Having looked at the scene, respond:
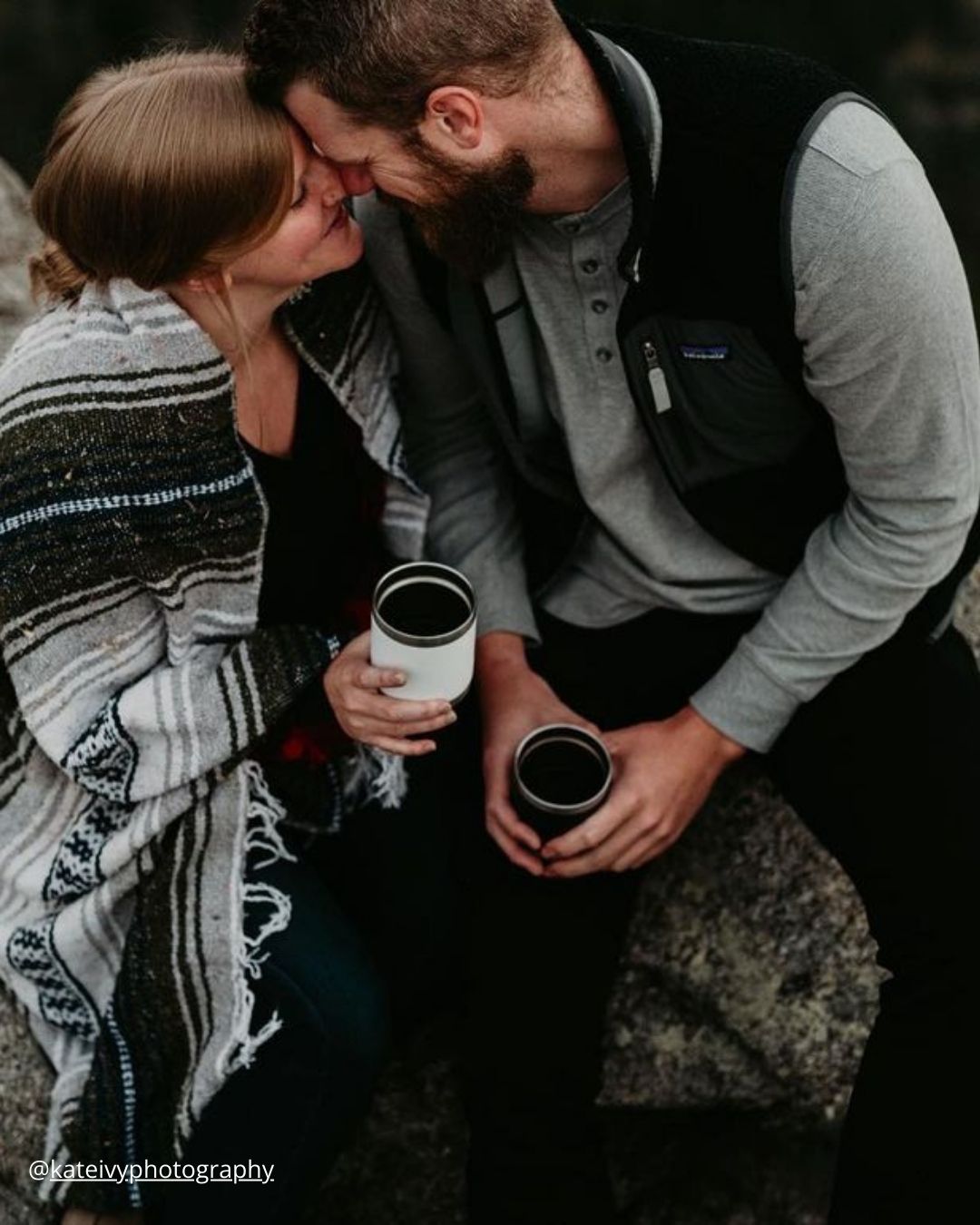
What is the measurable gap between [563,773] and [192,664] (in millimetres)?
687

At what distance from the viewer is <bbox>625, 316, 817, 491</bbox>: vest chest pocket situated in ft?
8.47

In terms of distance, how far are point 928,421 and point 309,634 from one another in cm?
114

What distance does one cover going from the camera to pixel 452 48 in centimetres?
241

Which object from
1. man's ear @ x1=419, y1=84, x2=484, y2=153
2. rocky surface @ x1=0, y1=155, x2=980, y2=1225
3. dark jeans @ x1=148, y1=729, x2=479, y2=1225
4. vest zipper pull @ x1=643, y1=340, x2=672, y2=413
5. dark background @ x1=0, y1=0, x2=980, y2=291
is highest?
man's ear @ x1=419, y1=84, x2=484, y2=153

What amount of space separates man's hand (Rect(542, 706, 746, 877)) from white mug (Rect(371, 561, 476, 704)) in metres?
0.40

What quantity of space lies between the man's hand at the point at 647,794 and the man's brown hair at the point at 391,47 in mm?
A: 1198

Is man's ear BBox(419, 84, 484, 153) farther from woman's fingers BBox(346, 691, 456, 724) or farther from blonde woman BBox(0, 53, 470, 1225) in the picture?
woman's fingers BBox(346, 691, 456, 724)

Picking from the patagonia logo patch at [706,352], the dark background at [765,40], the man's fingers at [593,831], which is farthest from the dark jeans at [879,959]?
the dark background at [765,40]

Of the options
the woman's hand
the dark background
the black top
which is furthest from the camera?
the dark background

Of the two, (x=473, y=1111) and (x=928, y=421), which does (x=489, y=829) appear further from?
(x=928, y=421)

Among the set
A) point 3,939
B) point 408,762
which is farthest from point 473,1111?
point 3,939

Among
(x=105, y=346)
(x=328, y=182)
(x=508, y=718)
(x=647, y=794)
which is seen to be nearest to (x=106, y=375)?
(x=105, y=346)

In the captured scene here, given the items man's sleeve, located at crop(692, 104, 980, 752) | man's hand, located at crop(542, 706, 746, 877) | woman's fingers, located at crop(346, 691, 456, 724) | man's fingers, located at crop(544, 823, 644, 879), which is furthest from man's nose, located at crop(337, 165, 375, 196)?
man's fingers, located at crop(544, 823, 644, 879)

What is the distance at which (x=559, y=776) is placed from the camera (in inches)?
104
